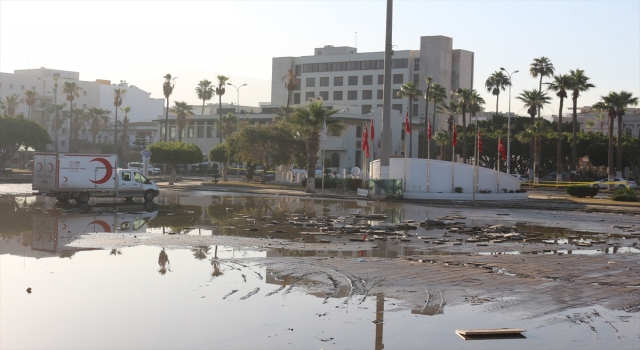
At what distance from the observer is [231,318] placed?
31.9ft

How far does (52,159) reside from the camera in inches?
1265

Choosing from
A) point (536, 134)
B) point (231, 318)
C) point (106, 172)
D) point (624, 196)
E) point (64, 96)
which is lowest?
point (231, 318)

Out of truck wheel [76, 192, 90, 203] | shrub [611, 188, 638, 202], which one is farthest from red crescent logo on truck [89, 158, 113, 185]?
shrub [611, 188, 638, 202]

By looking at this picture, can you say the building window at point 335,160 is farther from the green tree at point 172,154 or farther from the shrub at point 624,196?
the shrub at point 624,196

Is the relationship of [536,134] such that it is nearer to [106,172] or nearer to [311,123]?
[311,123]

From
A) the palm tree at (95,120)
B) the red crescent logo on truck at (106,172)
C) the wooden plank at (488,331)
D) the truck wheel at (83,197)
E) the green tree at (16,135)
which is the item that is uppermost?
the palm tree at (95,120)

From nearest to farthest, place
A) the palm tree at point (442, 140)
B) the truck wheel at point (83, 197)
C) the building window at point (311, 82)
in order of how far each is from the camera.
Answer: the truck wheel at point (83, 197)
the palm tree at point (442, 140)
the building window at point (311, 82)

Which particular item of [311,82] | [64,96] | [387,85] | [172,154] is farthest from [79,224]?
[64,96]

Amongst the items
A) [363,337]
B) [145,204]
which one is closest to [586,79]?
[145,204]

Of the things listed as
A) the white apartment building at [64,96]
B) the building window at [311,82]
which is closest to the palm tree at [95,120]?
the white apartment building at [64,96]

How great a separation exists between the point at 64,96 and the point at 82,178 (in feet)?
354

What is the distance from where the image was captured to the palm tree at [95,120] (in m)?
109

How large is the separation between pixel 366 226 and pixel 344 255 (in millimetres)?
6948

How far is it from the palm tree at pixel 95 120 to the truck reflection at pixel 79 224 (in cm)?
8400
